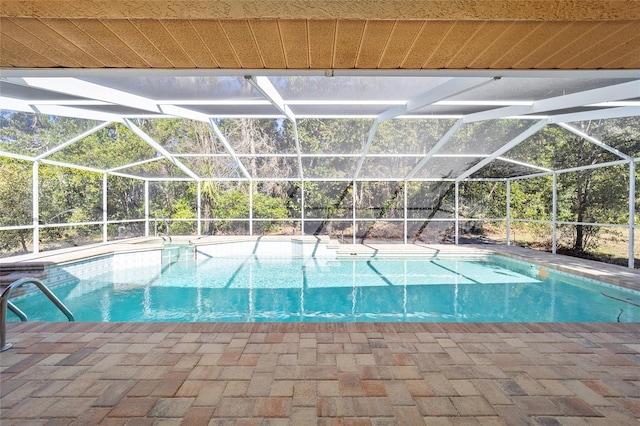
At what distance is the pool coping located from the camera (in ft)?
21.1

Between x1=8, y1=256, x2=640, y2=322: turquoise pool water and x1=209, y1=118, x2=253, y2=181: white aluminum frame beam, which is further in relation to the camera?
x1=209, y1=118, x2=253, y2=181: white aluminum frame beam

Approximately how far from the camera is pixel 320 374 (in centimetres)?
237

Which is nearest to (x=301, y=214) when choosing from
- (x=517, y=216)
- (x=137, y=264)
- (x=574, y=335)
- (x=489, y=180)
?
(x=137, y=264)

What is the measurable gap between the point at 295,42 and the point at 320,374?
220cm

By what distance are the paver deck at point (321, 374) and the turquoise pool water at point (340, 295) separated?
87.1 inches

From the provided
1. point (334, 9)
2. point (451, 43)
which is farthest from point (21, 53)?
point (451, 43)

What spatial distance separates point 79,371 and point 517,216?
526 inches

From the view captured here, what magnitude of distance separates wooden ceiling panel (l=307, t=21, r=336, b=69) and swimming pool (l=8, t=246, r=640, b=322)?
408cm

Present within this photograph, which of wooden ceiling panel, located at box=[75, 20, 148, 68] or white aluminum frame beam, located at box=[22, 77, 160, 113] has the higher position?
white aluminum frame beam, located at box=[22, 77, 160, 113]

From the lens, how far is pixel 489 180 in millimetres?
11898

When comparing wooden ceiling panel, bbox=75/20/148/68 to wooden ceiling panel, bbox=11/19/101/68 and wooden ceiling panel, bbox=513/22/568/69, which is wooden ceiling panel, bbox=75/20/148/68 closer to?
wooden ceiling panel, bbox=11/19/101/68

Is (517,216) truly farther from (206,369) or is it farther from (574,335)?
(206,369)

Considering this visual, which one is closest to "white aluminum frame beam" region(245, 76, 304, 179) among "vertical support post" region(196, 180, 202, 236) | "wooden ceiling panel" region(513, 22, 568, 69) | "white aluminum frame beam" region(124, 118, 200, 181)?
"wooden ceiling panel" region(513, 22, 568, 69)

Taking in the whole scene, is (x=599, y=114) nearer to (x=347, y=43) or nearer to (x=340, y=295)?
(x=340, y=295)
